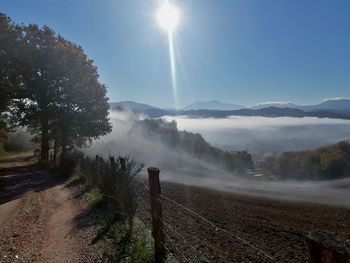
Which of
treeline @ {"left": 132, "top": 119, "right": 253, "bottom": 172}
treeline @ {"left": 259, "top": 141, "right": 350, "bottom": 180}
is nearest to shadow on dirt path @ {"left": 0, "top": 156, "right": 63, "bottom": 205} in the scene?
treeline @ {"left": 132, "top": 119, "right": 253, "bottom": 172}

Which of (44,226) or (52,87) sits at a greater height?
(52,87)

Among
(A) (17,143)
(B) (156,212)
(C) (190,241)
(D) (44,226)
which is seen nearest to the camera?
(B) (156,212)

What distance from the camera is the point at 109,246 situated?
11.2 meters

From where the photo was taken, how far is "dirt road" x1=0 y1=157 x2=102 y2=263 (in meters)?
11.0

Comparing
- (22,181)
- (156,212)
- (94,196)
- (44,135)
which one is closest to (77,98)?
(44,135)

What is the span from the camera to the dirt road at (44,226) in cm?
1101

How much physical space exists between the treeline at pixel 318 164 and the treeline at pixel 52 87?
97.3m

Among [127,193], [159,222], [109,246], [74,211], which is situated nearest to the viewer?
[159,222]

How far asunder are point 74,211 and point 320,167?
121 meters

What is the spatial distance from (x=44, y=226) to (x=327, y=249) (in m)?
13.8

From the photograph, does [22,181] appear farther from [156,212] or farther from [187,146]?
[187,146]

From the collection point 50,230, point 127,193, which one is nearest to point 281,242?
point 127,193

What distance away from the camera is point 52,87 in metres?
37.6

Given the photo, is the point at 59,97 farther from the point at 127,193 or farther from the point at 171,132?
the point at 171,132
